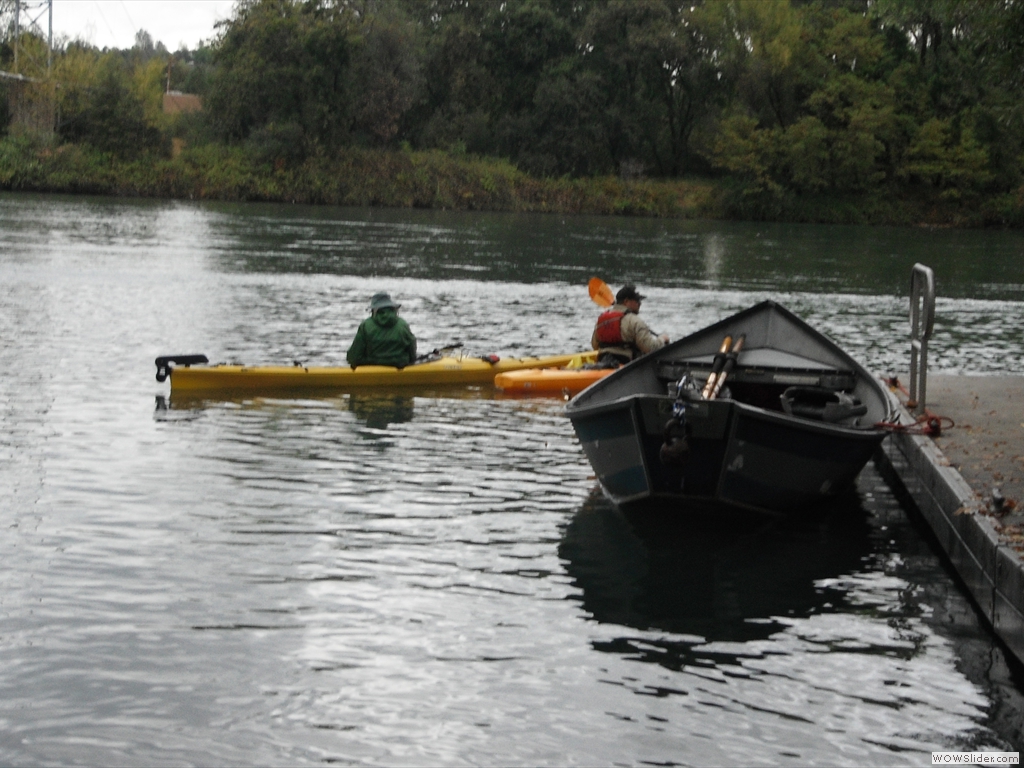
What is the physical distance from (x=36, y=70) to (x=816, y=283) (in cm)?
5425

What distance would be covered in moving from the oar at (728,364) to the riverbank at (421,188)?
5554cm

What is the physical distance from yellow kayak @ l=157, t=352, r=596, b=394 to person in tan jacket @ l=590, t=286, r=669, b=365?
49.7 inches

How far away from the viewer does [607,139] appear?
237 feet

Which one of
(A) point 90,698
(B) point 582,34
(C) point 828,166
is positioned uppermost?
(B) point 582,34

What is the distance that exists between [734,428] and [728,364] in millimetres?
2514

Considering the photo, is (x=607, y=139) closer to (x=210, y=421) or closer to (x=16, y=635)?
(x=210, y=421)

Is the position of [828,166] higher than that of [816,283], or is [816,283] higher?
[828,166]

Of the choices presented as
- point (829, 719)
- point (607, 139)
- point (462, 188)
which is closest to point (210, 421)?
point (829, 719)

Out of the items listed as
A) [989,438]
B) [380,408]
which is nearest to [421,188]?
[380,408]

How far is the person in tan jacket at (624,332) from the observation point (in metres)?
14.4

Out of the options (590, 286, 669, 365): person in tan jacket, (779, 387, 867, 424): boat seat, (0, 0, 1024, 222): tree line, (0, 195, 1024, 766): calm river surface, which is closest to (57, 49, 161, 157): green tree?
(0, 0, 1024, 222): tree line

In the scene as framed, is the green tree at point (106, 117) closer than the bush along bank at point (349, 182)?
No

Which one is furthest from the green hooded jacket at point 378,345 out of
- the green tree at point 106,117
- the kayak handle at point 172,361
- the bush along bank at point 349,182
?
the green tree at point 106,117

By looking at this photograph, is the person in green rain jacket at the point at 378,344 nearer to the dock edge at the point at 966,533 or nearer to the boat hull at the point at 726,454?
the boat hull at the point at 726,454
